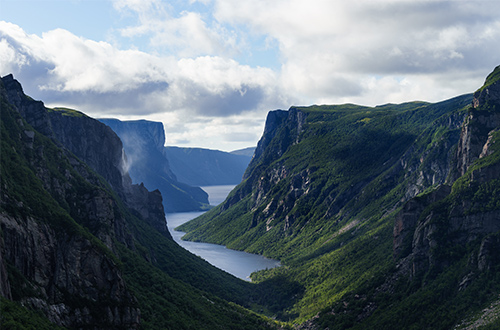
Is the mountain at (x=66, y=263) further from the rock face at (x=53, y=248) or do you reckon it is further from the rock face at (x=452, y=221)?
the rock face at (x=452, y=221)

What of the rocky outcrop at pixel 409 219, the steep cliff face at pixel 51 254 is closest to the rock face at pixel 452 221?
the rocky outcrop at pixel 409 219

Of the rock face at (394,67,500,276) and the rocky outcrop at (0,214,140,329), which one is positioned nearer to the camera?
the rocky outcrop at (0,214,140,329)

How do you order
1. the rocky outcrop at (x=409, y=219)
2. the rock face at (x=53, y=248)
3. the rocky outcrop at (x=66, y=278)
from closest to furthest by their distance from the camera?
the rocky outcrop at (x=66, y=278)
the rock face at (x=53, y=248)
the rocky outcrop at (x=409, y=219)

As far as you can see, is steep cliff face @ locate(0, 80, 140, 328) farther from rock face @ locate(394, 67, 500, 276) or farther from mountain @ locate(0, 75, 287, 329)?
rock face @ locate(394, 67, 500, 276)

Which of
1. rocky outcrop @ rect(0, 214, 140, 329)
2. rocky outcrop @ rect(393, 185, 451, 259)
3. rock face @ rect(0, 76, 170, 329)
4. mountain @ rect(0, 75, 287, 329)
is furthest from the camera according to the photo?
rocky outcrop @ rect(393, 185, 451, 259)

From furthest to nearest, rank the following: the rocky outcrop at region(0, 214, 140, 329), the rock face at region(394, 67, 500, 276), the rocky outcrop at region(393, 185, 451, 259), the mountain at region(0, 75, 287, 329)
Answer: the rocky outcrop at region(393, 185, 451, 259) → the rock face at region(394, 67, 500, 276) → the rocky outcrop at region(0, 214, 140, 329) → the mountain at region(0, 75, 287, 329)

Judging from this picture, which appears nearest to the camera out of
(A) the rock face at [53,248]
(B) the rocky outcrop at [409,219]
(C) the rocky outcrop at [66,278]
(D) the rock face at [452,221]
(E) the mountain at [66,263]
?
(E) the mountain at [66,263]

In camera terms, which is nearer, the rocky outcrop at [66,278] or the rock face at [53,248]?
the rocky outcrop at [66,278]

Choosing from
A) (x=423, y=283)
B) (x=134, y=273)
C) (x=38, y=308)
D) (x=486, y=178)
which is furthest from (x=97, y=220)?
(x=486, y=178)

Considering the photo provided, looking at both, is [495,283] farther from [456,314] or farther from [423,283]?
[423,283]

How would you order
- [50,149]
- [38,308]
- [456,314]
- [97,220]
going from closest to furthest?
1. [38,308]
2. [456,314]
3. [97,220]
4. [50,149]

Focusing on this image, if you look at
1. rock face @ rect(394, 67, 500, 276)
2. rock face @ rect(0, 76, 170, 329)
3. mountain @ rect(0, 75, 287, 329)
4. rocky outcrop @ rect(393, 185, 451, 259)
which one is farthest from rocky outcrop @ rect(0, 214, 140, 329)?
rocky outcrop @ rect(393, 185, 451, 259)
